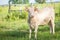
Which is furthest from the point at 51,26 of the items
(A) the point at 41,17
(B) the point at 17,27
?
(B) the point at 17,27

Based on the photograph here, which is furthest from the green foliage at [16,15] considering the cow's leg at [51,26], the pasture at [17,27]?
the cow's leg at [51,26]

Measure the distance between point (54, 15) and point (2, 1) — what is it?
2.21 ft

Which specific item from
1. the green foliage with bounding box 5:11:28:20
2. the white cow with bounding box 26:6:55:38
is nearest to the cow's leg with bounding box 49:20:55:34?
the white cow with bounding box 26:6:55:38

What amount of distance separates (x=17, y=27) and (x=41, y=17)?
0.32m

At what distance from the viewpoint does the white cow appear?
6.56 ft

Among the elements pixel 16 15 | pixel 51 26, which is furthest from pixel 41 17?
pixel 16 15

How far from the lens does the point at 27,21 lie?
2.03 m

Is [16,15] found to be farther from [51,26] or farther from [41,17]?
[51,26]

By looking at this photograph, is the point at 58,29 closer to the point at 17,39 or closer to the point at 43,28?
the point at 43,28

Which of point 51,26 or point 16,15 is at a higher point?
point 16,15

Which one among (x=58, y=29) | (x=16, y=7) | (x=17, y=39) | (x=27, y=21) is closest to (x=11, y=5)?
(x=16, y=7)

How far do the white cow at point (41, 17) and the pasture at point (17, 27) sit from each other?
0.05 metres

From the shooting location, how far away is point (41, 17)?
6.67ft

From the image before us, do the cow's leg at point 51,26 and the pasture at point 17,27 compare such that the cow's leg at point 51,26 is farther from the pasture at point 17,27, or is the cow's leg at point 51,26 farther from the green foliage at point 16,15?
the green foliage at point 16,15
